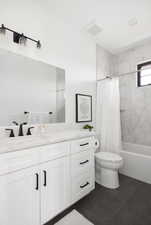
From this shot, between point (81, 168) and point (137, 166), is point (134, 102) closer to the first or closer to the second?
point (137, 166)

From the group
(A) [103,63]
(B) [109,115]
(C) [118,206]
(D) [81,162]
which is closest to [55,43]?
(A) [103,63]

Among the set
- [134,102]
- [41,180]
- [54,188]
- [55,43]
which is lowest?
[54,188]

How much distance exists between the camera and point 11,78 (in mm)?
1455

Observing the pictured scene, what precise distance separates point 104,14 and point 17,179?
250 cm

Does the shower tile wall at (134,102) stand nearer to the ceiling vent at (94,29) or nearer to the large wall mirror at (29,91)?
the ceiling vent at (94,29)

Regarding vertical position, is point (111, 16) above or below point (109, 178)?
above

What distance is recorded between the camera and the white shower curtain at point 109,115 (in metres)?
2.27

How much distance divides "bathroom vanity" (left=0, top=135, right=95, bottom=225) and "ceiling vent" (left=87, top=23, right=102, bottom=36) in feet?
6.70

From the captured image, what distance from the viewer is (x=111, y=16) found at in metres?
1.94

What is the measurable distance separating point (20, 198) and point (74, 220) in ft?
2.37

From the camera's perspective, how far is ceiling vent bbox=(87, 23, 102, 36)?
2.18 meters

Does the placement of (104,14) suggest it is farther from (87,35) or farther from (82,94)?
(82,94)

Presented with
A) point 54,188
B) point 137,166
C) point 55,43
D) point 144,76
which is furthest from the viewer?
point 144,76

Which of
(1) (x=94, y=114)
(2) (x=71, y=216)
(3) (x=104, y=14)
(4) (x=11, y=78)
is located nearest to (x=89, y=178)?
(2) (x=71, y=216)
